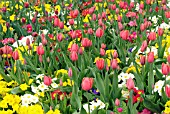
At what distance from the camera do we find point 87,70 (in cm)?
333

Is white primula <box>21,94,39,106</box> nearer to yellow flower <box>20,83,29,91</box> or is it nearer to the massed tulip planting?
the massed tulip planting

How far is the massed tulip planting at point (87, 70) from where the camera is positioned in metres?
2.83

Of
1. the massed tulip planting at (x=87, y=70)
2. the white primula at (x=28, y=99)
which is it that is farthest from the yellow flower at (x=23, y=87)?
the white primula at (x=28, y=99)

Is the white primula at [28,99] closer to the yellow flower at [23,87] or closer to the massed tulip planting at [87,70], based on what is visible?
the massed tulip planting at [87,70]

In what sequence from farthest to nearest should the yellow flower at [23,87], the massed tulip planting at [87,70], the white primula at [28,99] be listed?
the yellow flower at [23,87] → the white primula at [28,99] → the massed tulip planting at [87,70]

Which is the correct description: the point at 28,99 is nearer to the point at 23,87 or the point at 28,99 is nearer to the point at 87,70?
the point at 23,87

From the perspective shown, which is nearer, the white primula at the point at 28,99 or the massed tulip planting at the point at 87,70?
the massed tulip planting at the point at 87,70

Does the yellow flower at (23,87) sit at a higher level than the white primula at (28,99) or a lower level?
higher

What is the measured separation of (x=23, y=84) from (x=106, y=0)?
269 cm

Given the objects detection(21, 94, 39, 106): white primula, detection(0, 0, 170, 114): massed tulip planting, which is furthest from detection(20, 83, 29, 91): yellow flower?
detection(21, 94, 39, 106): white primula

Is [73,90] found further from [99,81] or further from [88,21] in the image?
[88,21]

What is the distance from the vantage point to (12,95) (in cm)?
301

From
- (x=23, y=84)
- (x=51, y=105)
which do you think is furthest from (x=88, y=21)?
(x=51, y=105)

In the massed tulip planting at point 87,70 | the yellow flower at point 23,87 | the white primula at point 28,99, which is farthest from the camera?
the yellow flower at point 23,87
